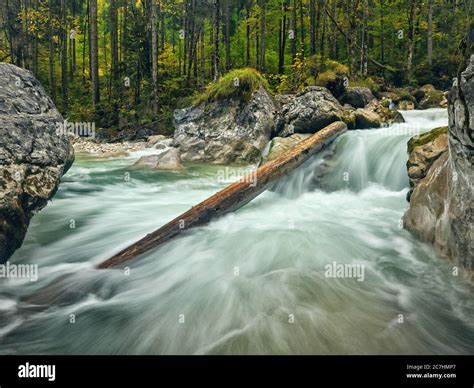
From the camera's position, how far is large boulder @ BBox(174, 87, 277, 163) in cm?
1253

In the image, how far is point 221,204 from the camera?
18.1 feet

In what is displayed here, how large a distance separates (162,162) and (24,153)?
266 inches

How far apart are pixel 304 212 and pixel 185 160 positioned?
7.22 metres

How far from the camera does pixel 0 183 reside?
4523mm

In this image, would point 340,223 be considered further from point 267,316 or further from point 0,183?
point 0,183

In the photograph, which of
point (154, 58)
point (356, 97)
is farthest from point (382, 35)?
point (154, 58)

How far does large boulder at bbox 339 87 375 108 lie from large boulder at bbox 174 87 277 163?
324cm

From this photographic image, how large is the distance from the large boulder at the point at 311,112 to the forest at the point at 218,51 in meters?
2.78

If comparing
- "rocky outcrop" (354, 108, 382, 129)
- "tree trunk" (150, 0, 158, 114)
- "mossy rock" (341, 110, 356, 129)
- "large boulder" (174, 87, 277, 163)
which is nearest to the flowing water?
"mossy rock" (341, 110, 356, 129)

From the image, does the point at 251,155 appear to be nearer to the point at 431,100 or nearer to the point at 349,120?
the point at 349,120

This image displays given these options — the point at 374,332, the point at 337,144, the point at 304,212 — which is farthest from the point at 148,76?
the point at 374,332

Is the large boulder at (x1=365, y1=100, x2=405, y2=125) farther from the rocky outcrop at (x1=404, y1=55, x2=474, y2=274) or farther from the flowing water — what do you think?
the rocky outcrop at (x1=404, y1=55, x2=474, y2=274)

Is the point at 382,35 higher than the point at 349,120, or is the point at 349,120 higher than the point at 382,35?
the point at 382,35

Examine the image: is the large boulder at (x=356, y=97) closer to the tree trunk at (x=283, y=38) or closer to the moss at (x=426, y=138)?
the moss at (x=426, y=138)
